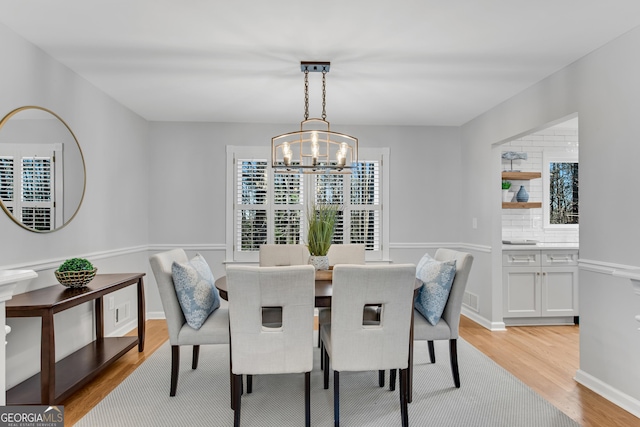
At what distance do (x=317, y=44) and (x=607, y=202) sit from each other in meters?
2.26

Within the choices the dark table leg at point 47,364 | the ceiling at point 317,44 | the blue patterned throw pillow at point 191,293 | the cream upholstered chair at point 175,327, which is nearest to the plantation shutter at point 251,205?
the ceiling at point 317,44

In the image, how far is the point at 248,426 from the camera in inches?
91.4

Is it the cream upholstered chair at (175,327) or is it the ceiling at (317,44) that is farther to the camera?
the cream upholstered chair at (175,327)

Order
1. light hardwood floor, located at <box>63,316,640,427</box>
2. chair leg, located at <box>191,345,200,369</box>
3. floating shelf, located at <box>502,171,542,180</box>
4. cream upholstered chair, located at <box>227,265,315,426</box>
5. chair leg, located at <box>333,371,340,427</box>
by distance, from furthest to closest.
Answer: floating shelf, located at <box>502,171,542,180</box> < chair leg, located at <box>191,345,200,369</box> < light hardwood floor, located at <box>63,316,640,427</box> < chair leg, located at <box>333,371,340,427</box> < cream upholstered chair, located at <box>227,265,315,426</box>

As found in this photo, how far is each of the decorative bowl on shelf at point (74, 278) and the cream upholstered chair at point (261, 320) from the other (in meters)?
1.34

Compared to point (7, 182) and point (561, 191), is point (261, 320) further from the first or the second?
point (561, 191)

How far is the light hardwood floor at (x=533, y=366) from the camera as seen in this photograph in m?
2.49

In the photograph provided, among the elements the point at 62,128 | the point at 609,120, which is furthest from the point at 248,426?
the point at 609,120

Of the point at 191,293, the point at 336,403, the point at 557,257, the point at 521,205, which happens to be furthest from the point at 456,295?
the point at 521,205

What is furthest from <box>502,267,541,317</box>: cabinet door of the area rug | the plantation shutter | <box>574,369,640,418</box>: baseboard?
the plantation shutter

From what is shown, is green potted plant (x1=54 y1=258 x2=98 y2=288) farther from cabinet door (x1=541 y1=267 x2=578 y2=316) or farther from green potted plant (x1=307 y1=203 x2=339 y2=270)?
cabinet door (x1=541 y1=267 x2=578 y2=316)

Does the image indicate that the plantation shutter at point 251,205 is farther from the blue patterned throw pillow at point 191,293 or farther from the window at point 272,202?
the blue patterned throw pillow at point 191,293

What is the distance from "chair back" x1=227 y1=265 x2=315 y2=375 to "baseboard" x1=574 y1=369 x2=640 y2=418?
2.04 meters

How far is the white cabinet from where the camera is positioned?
14.3ft
